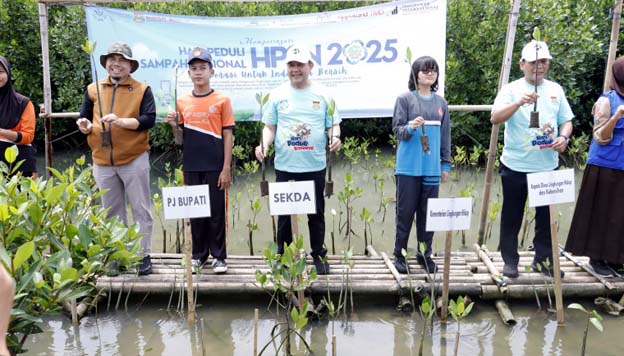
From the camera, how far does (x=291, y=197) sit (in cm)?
348

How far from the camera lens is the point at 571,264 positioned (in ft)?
14.6

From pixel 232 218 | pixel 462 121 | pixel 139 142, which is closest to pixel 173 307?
pixel 139 142

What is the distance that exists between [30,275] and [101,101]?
7.71ft

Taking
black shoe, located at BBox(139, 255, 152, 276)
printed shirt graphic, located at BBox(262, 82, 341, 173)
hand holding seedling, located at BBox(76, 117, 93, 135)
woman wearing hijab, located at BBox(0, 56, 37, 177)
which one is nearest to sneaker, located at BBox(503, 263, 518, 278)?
printed shirt graphic, located at BBox(262, 82, 341, 173)

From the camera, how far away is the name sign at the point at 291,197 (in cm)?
346

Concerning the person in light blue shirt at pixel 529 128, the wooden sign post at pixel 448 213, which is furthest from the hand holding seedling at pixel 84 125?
the person in light blue shirt at pixel 529 128

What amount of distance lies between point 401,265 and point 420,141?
102cm

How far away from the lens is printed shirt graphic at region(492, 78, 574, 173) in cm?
394

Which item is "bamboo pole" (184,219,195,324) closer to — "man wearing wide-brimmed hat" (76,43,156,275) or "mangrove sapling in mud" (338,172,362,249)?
"man wearing wide-brimmed hat" (76,43,156,275)

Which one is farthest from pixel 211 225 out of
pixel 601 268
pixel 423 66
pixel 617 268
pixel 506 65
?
pixel 617 268

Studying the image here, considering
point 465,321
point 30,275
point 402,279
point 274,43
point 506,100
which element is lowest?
point 465,321

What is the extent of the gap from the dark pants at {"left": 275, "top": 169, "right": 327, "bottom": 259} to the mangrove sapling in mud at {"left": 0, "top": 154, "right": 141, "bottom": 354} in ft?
4.93

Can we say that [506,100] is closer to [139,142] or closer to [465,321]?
[465,321]

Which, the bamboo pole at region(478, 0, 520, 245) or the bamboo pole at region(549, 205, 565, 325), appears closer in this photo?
the bamboo pole at region(549, 205, 565, 325)
